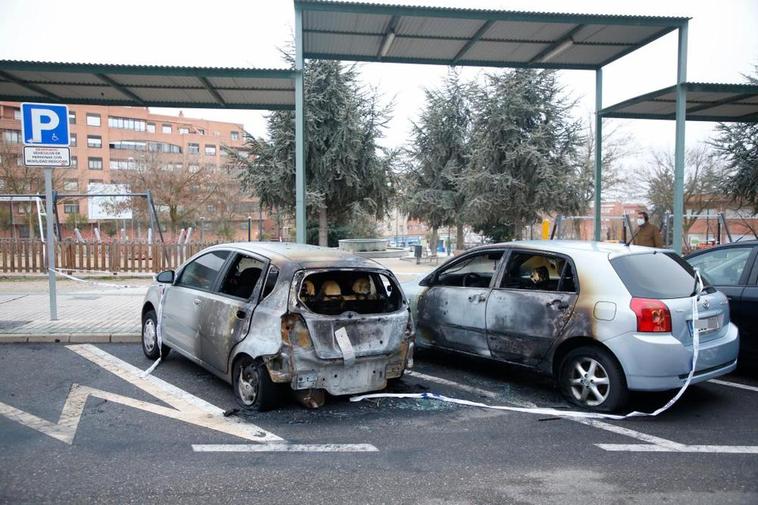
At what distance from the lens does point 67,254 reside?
57.7 feet

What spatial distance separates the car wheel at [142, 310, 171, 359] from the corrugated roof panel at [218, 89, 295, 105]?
18.1 feet

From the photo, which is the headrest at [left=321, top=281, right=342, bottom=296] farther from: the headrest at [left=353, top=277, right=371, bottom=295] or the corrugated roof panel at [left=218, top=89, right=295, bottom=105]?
the corrugated roof panel at [left=218, top=89, right=295, bottom=105]

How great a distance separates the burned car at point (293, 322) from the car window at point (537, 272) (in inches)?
51.5

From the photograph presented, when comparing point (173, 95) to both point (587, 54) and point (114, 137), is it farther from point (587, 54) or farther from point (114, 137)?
point (114, 137)

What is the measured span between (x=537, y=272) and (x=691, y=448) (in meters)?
2.23

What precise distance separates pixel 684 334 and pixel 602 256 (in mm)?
982

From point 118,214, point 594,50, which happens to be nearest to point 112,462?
point 594,50

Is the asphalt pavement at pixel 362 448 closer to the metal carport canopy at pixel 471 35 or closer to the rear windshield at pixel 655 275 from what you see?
the rear windshield at pixel 655 275

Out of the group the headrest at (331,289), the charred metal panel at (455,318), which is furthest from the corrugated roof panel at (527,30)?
the headrest at (331,289)

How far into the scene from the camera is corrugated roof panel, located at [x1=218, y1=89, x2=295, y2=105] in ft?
37.2

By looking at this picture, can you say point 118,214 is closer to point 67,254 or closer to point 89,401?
point 67,254

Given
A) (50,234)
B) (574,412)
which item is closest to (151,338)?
(50,234)

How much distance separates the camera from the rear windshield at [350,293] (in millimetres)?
5734

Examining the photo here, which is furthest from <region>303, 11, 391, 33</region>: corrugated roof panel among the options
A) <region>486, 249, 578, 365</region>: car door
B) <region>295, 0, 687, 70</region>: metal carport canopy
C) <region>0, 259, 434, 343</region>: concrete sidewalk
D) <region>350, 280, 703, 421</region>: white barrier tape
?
<region>350, 280, 703, 421</region>: white barrier tape
